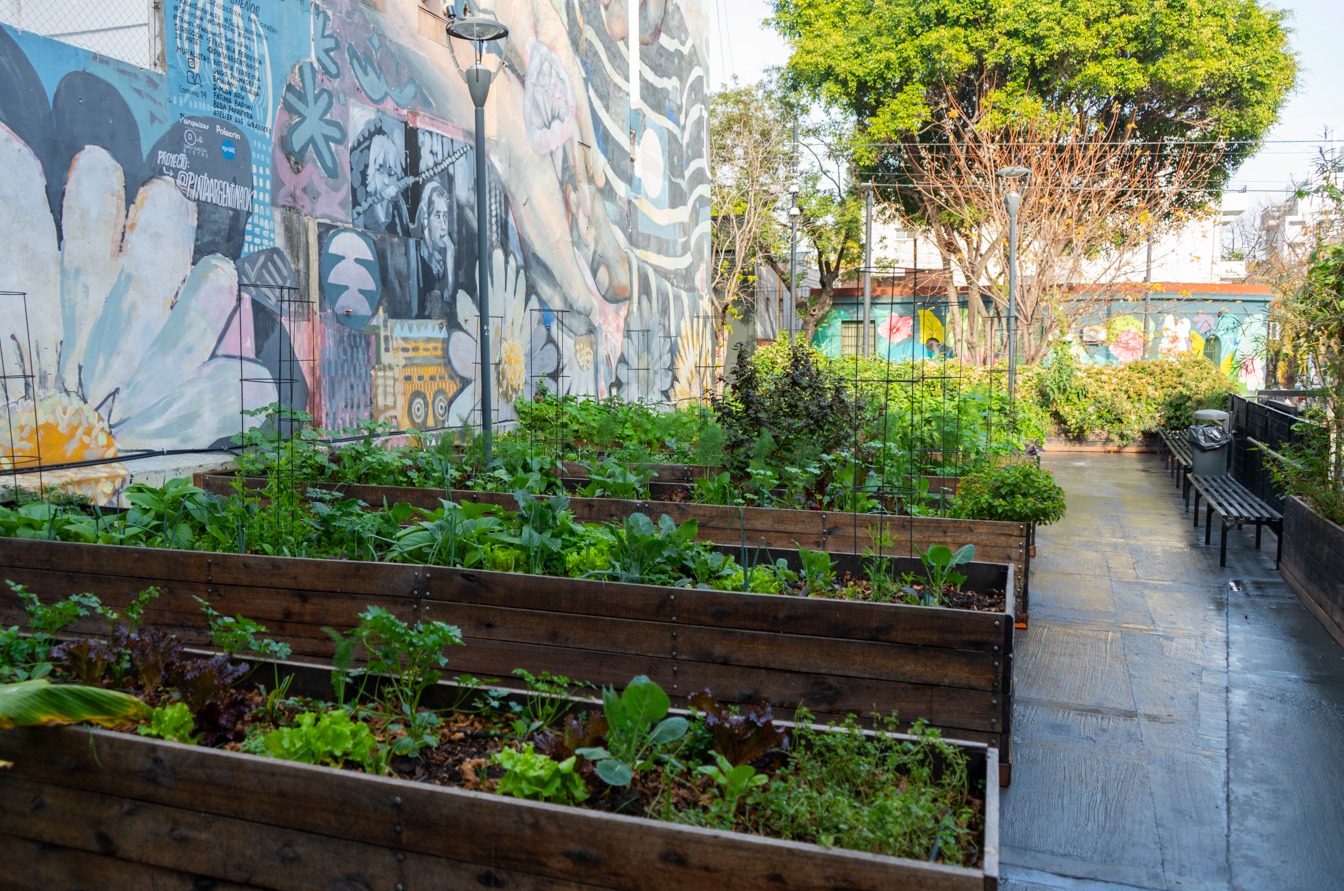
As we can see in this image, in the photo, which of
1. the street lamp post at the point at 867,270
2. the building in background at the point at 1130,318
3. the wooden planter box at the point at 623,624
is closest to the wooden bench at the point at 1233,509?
the street lamp post at the point at 867,270

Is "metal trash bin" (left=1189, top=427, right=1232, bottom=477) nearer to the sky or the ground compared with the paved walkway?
nearer to the sky

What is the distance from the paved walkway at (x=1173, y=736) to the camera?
3.81m

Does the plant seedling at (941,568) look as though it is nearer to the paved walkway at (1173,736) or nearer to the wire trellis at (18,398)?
the paved walkway at (1173,736)

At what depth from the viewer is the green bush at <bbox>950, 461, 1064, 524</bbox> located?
22.2ft

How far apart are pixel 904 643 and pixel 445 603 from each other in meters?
2.00

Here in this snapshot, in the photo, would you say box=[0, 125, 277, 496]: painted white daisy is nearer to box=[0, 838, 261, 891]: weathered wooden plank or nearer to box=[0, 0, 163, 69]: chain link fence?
box=[0, 0, 163, 69]: chain link fence

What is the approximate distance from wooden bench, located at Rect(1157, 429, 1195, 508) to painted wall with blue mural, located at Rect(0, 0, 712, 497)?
8.83 meters

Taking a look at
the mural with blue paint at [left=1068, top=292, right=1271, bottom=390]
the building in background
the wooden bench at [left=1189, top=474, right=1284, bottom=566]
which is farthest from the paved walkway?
the mural with blue paint at [left=1068, top=292, right=1271, bottom=390]

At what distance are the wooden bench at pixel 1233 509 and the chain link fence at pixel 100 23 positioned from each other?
985 cm

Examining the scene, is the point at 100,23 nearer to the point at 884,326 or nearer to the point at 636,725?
the point at 636,725

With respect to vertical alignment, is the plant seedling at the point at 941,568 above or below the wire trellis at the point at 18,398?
below

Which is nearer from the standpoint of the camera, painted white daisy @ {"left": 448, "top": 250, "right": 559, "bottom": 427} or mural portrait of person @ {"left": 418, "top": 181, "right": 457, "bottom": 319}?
mural portrait of person @ {"left": 418, "top": 181, "right": 457, "bottom": 319}

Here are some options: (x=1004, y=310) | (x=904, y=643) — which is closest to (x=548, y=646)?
(x=904, y=643)

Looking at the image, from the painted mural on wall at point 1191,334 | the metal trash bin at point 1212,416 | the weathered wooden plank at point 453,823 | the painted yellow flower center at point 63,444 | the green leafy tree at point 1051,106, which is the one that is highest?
the green leafy tree at point 1051,106
